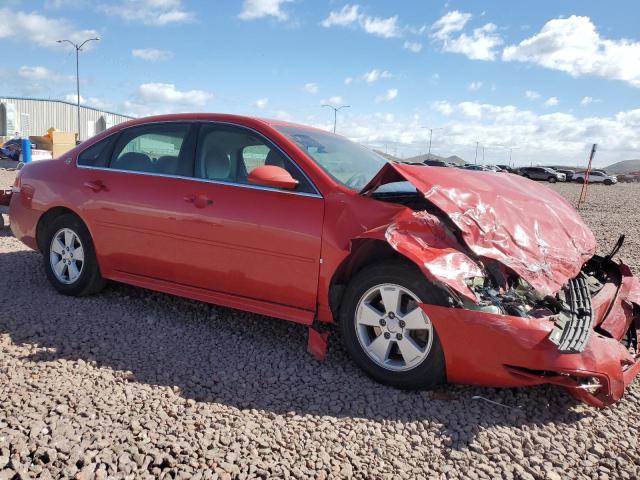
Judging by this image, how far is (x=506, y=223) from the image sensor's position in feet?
10.9

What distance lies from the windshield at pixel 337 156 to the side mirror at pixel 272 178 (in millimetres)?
282

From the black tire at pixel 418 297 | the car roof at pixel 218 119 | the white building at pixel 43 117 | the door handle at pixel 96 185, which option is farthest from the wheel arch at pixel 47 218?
the white building at pixel 43 117

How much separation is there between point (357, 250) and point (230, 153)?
135cm

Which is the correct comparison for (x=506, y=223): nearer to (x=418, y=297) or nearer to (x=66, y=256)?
(x=418, y=297)

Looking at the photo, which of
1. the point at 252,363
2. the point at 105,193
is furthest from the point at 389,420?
the point at 105,193

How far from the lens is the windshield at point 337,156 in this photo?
3732 mm

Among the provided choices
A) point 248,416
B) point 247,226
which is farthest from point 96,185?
point 248,416

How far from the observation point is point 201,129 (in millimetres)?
4133

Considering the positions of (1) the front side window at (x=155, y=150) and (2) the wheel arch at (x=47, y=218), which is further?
(2) the wheel arch at (x=47, y=218)

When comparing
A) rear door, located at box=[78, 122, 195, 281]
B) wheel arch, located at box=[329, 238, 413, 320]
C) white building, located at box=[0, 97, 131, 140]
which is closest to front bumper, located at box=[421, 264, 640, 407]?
wheel arch, located at box=[329, 238, 413, 320]

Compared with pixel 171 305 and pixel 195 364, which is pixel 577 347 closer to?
pixel 195 364

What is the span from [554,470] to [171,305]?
10.4ft

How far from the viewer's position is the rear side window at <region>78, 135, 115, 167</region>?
4.57 metres

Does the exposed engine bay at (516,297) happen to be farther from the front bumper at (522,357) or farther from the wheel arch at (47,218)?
the wheel arch at (47,218)
